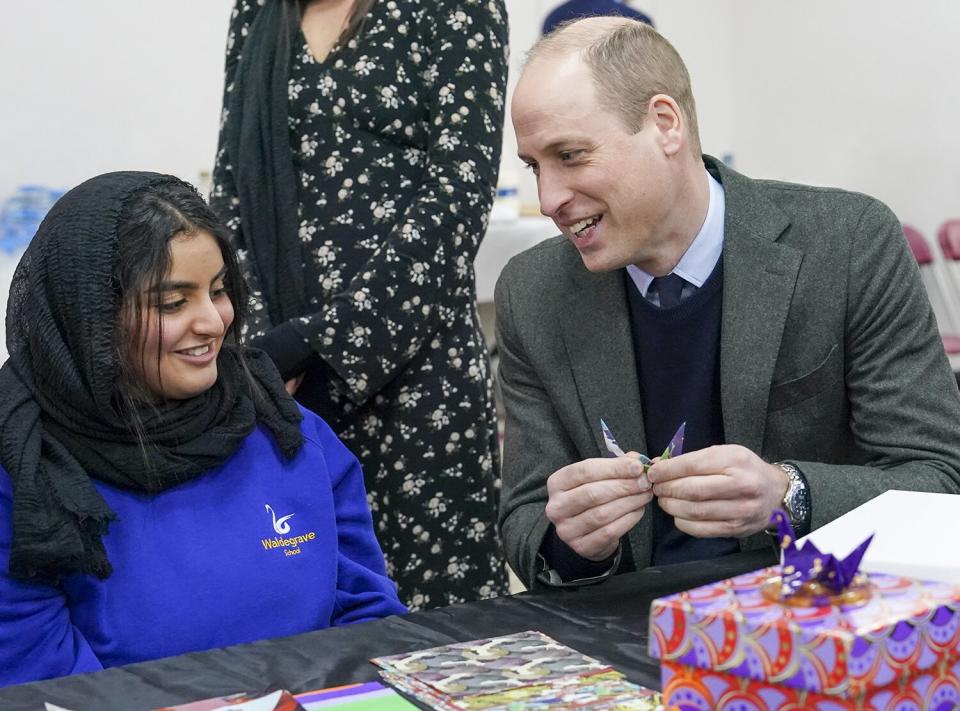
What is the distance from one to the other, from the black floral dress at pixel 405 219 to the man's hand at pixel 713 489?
0.84 metres

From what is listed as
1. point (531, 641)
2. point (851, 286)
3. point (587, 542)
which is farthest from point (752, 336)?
point (531, 641)

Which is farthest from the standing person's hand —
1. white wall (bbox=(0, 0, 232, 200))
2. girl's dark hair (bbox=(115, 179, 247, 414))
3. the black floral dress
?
white wall (bbox=(0, 0, 232, 200))

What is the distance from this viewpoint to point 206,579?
1.47 m

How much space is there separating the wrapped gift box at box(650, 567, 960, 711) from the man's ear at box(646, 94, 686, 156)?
2.96ft

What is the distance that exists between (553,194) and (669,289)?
9.3 inches

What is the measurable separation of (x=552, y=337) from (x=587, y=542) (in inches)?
17.5

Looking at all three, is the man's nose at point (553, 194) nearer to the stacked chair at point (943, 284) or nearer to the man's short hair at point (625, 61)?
the man's short hair at point (625, 61)

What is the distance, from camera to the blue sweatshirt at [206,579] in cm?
138

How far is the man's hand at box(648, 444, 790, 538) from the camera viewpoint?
4.29 ft

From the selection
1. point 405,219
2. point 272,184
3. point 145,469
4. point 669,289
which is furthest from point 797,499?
point 272,184

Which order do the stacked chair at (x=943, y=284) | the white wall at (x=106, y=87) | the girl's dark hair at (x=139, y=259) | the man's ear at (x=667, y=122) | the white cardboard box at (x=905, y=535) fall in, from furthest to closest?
1. the stacked chair at (x=943, y=284)
2. the white wall at (x=106, y=87)
3. the man's ear at (x=667, y=122)
4. the girl's dark hair at (x=139, y=259)
5. the white cardboard box at (x=905, y=535)

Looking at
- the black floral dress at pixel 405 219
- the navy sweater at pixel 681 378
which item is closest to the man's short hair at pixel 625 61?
the navy sweater at pixel 681 378

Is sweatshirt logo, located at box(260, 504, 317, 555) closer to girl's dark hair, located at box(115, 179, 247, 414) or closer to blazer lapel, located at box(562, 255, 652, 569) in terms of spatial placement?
girl's dark hair, located at box(115, 179, 247, 414)

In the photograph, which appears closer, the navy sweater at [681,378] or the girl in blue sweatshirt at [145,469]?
the girl in blue sweatshirt at [145,469]
